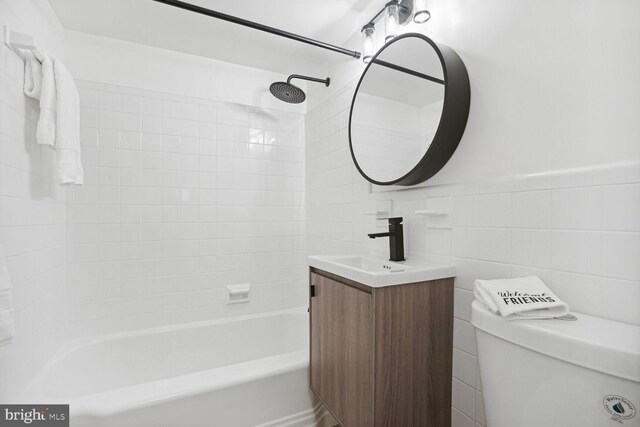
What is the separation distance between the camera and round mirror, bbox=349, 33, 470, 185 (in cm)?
116

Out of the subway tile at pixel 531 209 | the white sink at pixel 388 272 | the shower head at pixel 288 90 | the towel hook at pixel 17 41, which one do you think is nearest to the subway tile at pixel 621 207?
the subway tile at pixel 531 209

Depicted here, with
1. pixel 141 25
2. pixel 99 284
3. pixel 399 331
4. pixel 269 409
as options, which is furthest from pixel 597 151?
pixel 99 284

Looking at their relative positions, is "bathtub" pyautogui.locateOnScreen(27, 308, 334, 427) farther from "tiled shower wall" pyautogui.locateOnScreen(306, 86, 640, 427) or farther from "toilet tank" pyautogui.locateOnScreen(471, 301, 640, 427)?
"toilet tank" pyautogui.locateOnScreen(471, 301, 640, 427)

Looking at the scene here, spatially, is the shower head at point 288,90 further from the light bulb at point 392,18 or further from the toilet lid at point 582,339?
the toilet lid at point 582,339

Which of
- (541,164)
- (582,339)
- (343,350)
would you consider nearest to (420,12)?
(541,164)

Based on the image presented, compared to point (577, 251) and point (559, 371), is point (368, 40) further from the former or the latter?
point (559, 371)

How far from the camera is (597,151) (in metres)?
0.82

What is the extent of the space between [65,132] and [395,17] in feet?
5.08

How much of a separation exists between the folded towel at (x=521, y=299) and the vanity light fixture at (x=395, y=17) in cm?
108

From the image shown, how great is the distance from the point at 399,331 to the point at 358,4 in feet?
5.15

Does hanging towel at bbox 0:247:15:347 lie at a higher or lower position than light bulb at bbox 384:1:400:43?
lower

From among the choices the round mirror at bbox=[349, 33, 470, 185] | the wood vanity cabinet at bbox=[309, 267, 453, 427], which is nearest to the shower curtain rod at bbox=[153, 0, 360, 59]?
the round mirror at bbox=[349, 33, 470, 185]

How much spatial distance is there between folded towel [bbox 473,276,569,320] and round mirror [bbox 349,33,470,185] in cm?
55

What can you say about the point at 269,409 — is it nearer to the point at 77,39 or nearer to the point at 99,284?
the point at 99,284
